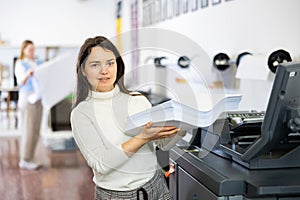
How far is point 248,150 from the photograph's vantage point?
1223 mm

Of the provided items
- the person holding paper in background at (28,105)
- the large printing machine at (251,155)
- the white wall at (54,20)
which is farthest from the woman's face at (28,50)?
the large printing machine at (251,155)

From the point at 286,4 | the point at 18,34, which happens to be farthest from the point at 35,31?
the point at 286,4

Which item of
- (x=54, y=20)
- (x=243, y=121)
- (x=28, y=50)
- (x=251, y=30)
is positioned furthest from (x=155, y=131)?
(x=54, y=20)

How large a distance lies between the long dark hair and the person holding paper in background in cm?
317

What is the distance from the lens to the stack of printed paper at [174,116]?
1.17 meters

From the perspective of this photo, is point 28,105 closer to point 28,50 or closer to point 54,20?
point 28,50

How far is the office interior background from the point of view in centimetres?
210

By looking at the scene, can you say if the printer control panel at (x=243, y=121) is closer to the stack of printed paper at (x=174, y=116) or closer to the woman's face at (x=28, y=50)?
the stack of printed paper at (x=174, y=116)

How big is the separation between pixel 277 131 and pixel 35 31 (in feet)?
20.4

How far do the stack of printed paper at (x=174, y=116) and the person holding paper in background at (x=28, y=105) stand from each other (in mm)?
3320

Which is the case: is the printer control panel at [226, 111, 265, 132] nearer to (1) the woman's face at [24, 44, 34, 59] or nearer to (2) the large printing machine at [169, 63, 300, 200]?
(2) the large printing machine at [169, 63, 300, 200]

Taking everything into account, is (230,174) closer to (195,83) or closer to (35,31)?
(195,83)

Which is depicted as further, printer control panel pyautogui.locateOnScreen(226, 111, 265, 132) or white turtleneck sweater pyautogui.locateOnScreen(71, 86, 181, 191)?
printer control panel pyautogui.locateOnScreen(226, 111, 265, 132)

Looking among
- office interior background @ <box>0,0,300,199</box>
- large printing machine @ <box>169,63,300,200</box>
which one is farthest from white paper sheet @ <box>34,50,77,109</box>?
large printing machine @ <box>169,63,300,200</box>
